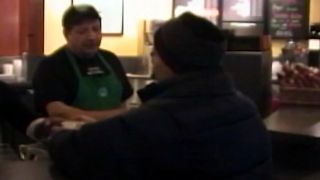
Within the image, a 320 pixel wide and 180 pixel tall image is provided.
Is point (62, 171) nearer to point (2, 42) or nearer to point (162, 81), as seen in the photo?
point (162, 81)

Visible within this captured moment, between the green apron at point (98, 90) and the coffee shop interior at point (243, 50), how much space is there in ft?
0.40

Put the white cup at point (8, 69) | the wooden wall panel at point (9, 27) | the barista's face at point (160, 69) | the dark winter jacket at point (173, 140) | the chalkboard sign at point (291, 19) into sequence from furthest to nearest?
1. the chalkboard sign at point (291, 19)
2. the wooden wall panel at point (9, 27)
3. the white cup at point (8, 69)
4. the barista's face at point (160, 69)
5. the dark winter jacket at point (173, 140)

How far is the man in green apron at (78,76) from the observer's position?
8.55 feet

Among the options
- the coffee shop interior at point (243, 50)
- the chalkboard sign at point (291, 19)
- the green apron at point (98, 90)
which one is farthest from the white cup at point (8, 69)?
the chalkboard sign at point (291, 19)

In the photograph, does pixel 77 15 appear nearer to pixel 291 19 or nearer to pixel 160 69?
pixel 160 69

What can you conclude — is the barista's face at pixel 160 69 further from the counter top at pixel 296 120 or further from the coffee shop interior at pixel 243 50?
the counter top at pixel 296 120

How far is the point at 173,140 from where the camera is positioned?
135 centimetres

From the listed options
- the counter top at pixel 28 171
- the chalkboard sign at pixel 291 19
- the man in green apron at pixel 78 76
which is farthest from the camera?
the chalkboard sign at pixel 291 19

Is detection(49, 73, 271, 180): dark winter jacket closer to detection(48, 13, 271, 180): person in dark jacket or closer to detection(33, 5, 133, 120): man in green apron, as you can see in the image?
detection(48, 13, 271, 180): person in dark jacket

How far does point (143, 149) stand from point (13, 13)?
16.4ft

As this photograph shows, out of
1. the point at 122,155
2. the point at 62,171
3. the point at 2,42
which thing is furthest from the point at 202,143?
the point at 2,42

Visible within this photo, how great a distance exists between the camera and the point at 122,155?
135 centimetres

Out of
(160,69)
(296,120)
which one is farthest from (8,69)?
(160,69)

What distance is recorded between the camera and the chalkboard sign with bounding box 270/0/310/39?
8.43 metres
